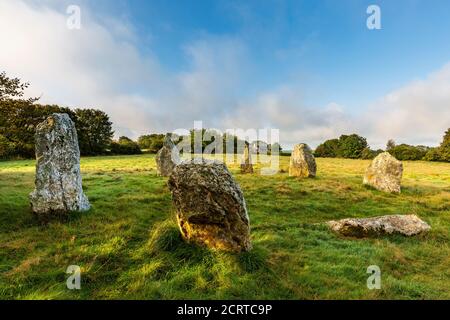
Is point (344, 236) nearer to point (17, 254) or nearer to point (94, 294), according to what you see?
point (94, 294)

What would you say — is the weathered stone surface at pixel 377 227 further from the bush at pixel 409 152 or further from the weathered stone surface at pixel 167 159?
the bush at pixel 409 152

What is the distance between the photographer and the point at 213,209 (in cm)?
718

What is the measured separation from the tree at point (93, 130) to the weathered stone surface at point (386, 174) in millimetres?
46699

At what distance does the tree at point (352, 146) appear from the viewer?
65562 mm

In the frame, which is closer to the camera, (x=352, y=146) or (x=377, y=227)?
(x=377, y=227)

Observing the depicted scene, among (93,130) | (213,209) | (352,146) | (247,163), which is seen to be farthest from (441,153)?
(213,209)

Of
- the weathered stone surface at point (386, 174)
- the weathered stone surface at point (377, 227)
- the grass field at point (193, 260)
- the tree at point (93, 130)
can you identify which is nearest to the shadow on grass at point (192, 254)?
the grass field at point (193, 260)

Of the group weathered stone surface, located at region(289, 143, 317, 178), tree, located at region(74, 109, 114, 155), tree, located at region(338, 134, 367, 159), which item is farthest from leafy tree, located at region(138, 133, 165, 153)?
weathered stone surface, located at region(289, 143, 317, 178)

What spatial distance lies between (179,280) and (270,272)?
1.91 meters

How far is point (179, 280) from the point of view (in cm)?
608

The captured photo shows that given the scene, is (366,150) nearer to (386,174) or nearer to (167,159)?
(386,174)

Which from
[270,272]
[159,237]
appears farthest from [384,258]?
[159,237]

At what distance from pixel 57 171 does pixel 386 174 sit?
54.1 ft

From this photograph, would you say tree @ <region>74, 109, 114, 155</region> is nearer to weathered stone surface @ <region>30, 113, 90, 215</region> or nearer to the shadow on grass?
weathered stone surface @ <region>30, 113, 90, 215</region>
